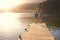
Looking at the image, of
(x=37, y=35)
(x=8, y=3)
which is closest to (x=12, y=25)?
(x=8, y=3)

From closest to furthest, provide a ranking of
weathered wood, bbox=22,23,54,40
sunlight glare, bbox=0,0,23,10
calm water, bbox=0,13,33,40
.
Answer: weathered wood, bbox=22,23,54,40 < calm water, bbox=0,13,33,40 < sunlight glare, bbox=0,0,23,10

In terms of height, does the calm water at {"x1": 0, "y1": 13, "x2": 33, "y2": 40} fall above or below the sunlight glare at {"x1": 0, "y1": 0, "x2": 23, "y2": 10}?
below

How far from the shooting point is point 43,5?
13.0 ft

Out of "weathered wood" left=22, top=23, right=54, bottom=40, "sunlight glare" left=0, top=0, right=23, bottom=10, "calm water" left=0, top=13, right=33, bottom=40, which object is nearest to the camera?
"weathered wood" left=22, top=23, right=54, bottom=40

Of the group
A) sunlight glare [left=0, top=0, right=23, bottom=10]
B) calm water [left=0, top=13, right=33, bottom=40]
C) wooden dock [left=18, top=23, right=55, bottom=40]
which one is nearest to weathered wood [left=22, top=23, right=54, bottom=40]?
wooden dock [left=18, top=23, right=55, bottom=40]

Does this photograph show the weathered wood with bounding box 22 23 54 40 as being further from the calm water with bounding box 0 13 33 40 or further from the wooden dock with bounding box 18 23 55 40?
the calm water with bounding box 0 13 33 40

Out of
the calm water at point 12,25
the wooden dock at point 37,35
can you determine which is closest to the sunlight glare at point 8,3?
the calm water at point 12,25

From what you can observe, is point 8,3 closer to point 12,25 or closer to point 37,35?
point 12,25

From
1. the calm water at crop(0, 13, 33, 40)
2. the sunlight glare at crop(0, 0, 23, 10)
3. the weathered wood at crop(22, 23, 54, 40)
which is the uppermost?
the sunlight glare at crop(0, 0, 23, 10)

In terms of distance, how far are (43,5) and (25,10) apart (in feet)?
1.34

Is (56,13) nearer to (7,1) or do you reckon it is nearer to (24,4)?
(24,4)

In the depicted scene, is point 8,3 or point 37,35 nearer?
point 37,35

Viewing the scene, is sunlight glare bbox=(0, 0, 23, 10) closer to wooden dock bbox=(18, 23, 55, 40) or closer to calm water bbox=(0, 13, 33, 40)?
calm water bbox=(0, 13, 33, 40)

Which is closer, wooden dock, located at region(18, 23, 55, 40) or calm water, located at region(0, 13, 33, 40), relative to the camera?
wooden dock, located at region(18, 23, 55, 40)
